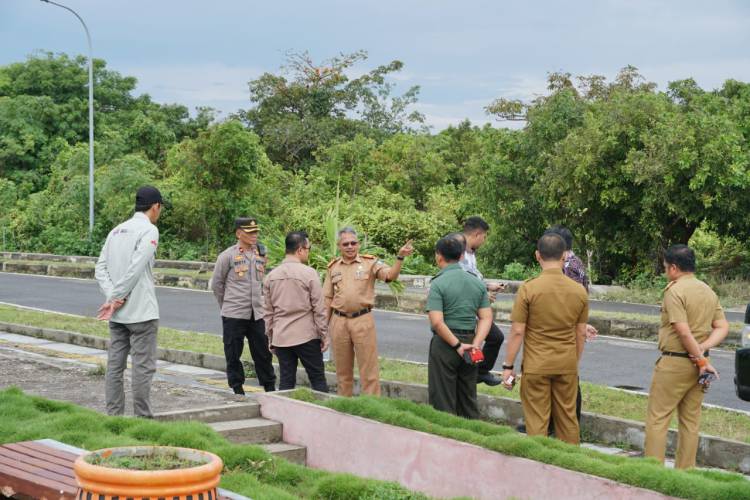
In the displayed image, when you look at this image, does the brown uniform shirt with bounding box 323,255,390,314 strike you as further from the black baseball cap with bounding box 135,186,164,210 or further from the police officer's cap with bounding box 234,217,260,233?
the black baseball cap with bounding box 135,186,164,210

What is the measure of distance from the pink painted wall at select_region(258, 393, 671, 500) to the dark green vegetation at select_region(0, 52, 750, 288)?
4564 mm

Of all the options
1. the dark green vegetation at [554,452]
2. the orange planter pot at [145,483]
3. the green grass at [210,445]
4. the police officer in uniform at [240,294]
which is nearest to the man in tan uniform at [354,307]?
the police officer in uniform at [240,294]

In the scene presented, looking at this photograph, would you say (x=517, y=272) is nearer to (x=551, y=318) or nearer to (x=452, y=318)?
(x=452, y=318)

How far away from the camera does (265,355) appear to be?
9.88m

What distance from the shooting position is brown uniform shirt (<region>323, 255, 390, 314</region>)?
905 cm

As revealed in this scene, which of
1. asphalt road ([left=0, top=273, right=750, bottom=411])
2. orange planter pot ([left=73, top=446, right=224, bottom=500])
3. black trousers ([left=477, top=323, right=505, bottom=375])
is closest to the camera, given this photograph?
orange planter pot ([left=73, top=446, right=224, bottom=500])

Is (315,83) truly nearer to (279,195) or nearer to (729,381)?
(279,195)

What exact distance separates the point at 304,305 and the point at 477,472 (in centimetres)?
309

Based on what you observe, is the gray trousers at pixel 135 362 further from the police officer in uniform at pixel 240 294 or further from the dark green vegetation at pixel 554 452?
the police officer in uniform at pixel 240 294

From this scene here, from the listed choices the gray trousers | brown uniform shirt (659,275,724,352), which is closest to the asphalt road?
brown uniform shirt (659,275,724,352)

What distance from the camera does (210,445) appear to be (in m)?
6.67

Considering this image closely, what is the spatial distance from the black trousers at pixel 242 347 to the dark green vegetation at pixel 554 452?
189 centimetres

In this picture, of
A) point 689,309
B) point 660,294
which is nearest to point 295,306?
point 689,309

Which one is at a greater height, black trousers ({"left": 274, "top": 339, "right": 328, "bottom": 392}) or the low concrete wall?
black trousers ({"left": 274, "top": 339, "right": 328, "bottom": 392})
